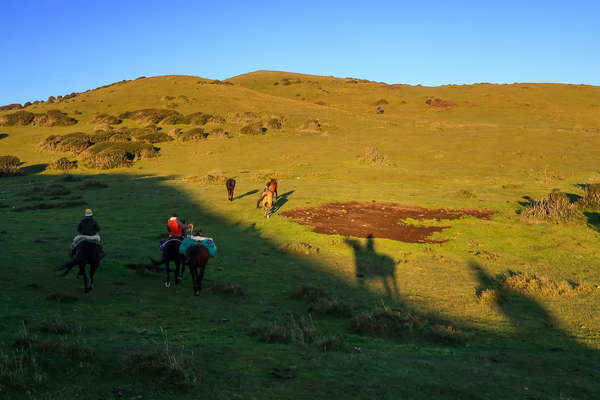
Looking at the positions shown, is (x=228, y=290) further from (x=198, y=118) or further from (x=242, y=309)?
(x=198, y=118)

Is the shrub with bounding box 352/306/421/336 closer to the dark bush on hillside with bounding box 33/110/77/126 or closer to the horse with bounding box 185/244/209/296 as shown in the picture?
the horse with bounding box 185/244/209/296

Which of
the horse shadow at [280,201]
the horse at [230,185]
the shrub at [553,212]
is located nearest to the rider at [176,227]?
the horse shadow at [280,201]

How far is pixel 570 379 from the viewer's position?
22.6 ft

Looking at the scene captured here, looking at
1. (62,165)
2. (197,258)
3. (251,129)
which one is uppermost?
(251,129)

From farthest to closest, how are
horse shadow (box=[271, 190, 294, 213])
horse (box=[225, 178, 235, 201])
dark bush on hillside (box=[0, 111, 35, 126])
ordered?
dark bush on hillside (box=[0, 111, 35, 126]), horse (box=[225, 178, 235, 201]), horse shadow (box=[271, 190, 294, 213])

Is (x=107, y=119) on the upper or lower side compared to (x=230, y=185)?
upper

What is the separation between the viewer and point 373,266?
14773mm

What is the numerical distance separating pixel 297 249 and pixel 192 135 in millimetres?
36299

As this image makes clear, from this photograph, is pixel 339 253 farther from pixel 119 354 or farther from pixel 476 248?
pixel 119 354

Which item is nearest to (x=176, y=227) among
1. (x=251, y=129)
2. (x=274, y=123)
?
(x=251, y=129)

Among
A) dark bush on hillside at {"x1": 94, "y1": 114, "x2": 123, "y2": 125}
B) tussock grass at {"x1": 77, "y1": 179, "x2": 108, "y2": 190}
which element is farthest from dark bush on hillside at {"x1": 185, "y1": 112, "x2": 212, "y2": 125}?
tussock grass at {"x1": 77, "y1": 179, "x2": 108, "y2": 190}

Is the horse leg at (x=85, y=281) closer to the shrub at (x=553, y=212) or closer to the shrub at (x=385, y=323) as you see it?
the shrub at (x=385, y=323)

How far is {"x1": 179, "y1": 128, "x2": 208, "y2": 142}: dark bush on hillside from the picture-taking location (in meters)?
49.3

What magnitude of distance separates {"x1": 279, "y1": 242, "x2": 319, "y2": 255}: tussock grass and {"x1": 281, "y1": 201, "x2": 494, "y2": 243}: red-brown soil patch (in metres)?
2.42
